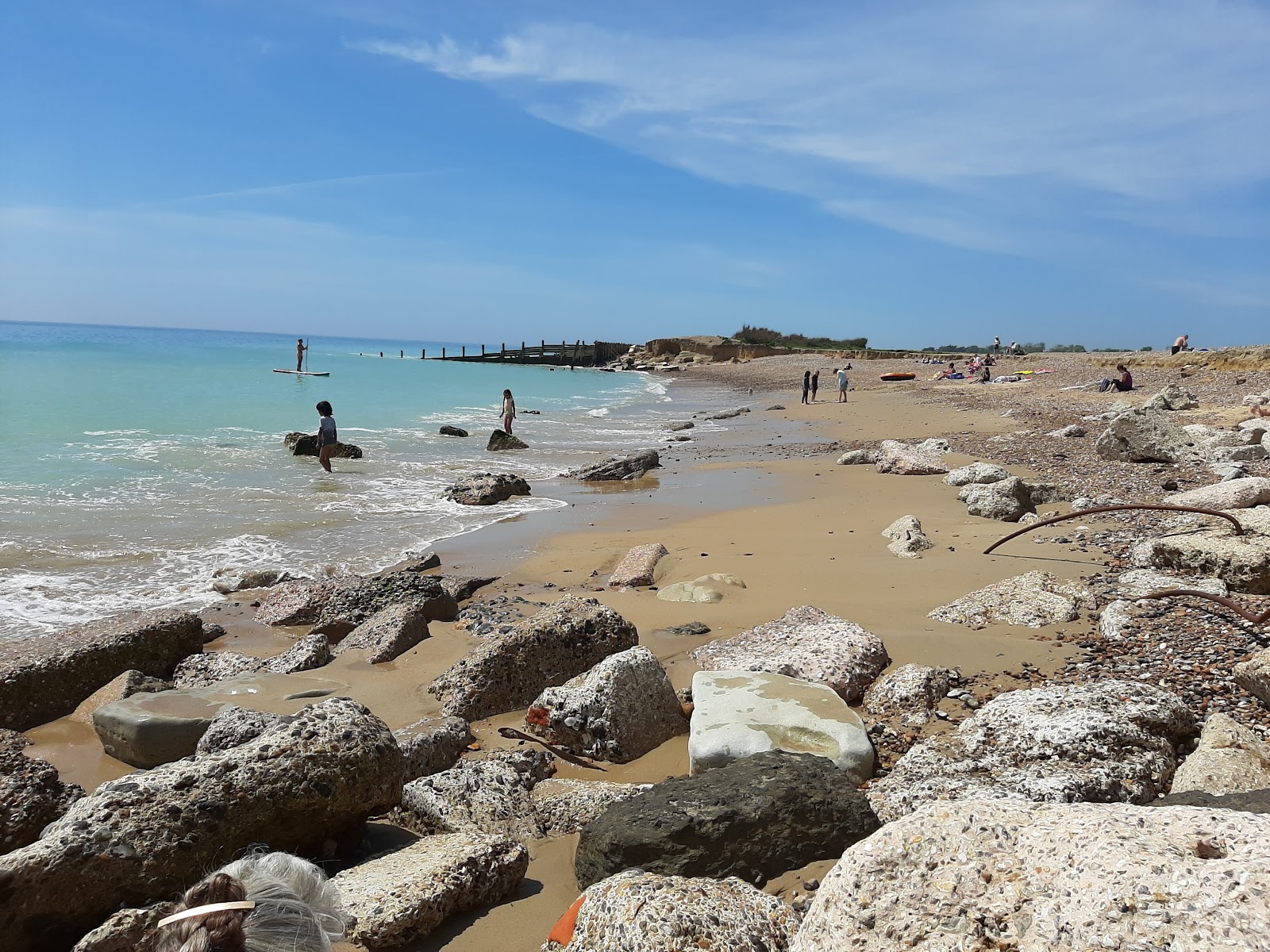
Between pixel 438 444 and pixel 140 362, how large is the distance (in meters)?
44.1

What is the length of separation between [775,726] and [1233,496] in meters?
5.39

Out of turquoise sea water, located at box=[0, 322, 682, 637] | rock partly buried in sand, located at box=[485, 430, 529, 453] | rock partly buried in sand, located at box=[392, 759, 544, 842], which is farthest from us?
rock partly buried in sand, located at box=[485, 430, 529, 453]

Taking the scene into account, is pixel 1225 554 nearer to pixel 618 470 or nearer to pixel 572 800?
pixel 572 800

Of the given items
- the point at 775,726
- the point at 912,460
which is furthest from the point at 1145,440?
the point at 775,726

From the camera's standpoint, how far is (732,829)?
9.26ft

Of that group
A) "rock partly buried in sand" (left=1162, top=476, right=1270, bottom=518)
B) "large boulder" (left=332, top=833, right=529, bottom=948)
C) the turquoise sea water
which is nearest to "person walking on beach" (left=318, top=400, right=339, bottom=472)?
the turquoise sea water

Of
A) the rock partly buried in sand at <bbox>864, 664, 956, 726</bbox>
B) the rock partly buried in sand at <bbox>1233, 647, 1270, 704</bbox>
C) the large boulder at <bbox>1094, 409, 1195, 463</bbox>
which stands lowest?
the rock partly buried in sand at <bbox>864, 664, 956, 726</bbox>

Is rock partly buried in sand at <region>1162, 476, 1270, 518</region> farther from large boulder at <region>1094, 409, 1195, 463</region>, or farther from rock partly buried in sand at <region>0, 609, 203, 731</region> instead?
rock partly buried in sand at <region>0, 609, 203, 731</region>

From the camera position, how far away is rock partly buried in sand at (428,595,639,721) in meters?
4.73

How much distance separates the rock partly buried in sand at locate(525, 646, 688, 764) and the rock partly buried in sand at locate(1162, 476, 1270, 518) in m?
4.95

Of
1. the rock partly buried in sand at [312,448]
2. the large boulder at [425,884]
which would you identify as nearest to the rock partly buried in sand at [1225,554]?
the large boulder at [425,884]

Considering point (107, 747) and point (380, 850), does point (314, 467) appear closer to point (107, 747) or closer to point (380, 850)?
point (107, 747)

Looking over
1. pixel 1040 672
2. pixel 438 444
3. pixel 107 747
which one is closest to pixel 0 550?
pixel 107 747

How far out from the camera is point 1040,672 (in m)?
4.39
